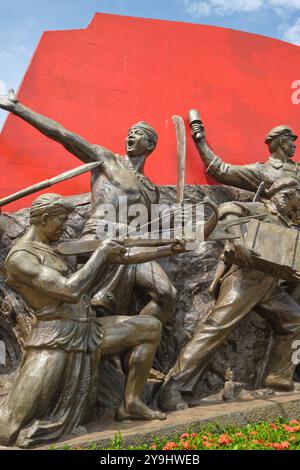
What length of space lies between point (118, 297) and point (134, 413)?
3.43 feet

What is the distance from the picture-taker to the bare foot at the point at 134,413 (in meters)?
4.14

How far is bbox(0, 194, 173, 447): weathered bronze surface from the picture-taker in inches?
147

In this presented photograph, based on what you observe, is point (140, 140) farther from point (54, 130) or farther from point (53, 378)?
point (53, 378)

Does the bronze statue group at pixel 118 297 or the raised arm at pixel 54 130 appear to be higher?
the raised arm at pixel 54 130

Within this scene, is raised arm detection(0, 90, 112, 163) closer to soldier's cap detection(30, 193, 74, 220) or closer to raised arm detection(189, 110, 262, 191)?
soldier's cap detection(30, 193, 74, 220)

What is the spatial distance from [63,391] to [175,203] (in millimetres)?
2410

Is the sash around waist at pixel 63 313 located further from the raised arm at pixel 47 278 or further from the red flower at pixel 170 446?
the red flower at pixel 170 446

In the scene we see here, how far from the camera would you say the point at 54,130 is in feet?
16.8

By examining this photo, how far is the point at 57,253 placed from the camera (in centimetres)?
414

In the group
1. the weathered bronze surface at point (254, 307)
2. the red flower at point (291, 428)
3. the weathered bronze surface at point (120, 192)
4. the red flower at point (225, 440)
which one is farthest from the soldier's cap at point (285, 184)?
the red flower at point (225, 440)

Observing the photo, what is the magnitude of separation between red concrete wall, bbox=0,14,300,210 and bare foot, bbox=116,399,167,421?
2405mm
